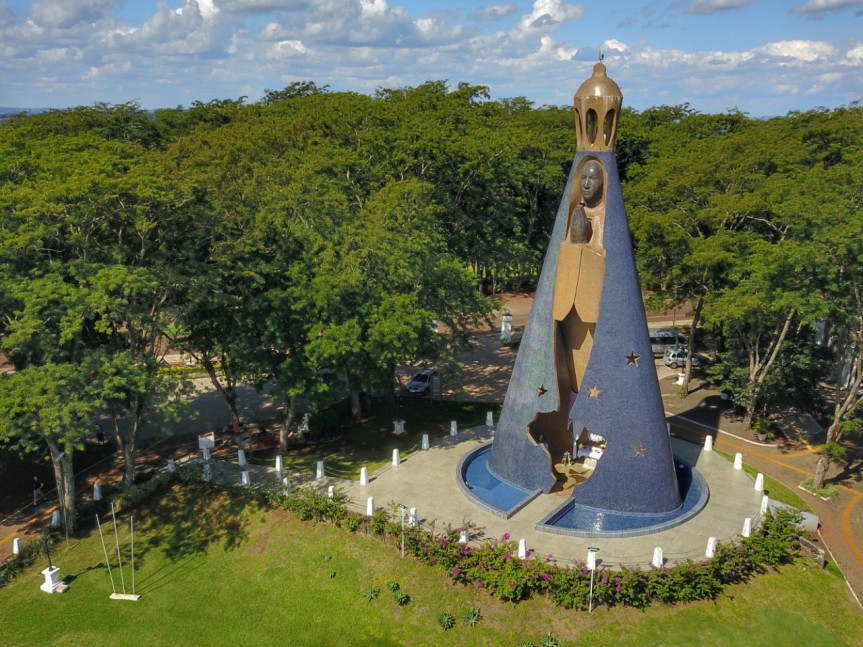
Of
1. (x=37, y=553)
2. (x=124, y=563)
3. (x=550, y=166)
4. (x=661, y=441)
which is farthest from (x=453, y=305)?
(x=550, y=166)

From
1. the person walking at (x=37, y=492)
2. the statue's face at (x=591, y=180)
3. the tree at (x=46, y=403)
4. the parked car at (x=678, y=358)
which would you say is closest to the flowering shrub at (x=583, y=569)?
the tree at (x=46, y=403)

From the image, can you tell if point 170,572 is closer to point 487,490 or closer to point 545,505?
point 487,490

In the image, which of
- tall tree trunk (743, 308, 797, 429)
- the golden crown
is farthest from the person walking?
tall tree trunk (743, 308, 797, 429)

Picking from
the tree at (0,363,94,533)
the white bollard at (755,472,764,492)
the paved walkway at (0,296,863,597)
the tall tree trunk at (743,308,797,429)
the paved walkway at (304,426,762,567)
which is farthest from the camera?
the tall tree trunk at (743,308,797,429)

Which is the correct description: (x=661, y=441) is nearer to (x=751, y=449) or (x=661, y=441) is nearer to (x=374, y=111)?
(x=751, y=449)

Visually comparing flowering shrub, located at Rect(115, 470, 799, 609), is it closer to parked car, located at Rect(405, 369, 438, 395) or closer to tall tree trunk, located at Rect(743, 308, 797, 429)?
tall tree trunk, located at Rect(743, 308, 797, 429)
